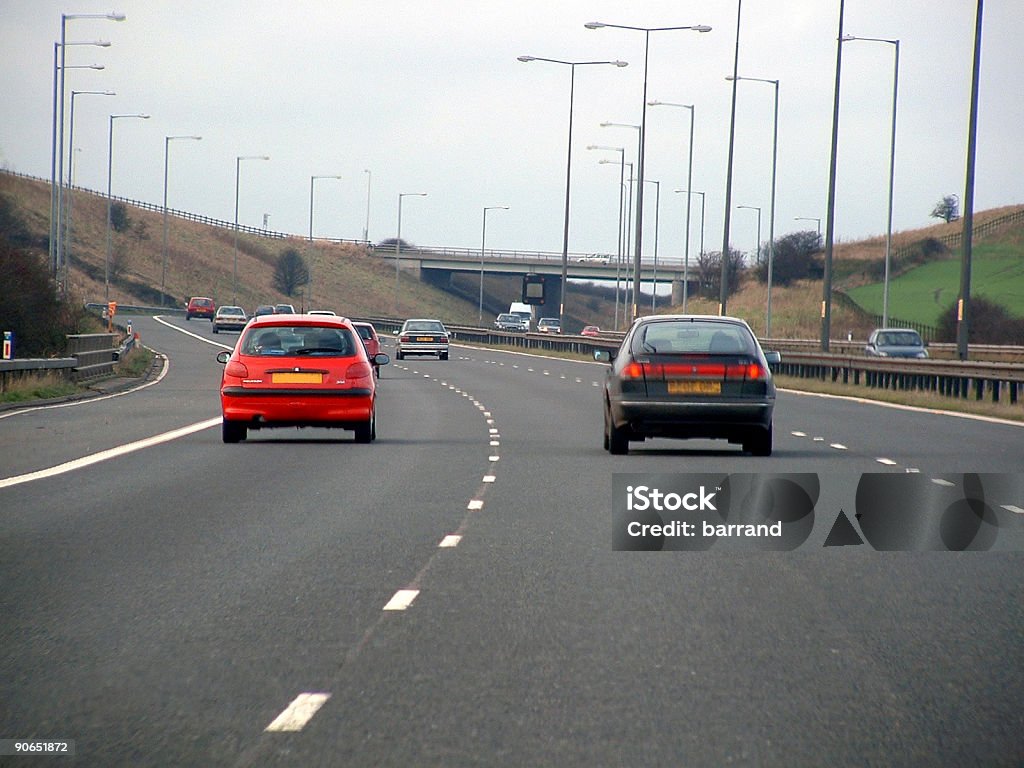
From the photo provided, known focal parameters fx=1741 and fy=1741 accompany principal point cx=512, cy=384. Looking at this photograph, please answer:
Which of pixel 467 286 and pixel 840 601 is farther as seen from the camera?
pixel 467 286

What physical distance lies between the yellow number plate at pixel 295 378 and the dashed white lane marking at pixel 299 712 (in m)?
13.9

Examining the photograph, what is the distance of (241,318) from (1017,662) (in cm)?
8225

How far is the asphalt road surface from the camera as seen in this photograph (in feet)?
20.2

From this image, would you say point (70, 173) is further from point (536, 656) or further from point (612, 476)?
point (536, 656)

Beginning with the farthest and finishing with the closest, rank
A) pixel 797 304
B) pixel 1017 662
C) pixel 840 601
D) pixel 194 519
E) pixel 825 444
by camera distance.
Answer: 1. pixel 797 304
2. pixel 825 444
3. pixel 194 519
4. pixel 840 601
5. pixel 1017 662

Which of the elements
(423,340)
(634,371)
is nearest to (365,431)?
(634,371)

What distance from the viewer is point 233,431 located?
2103 cm

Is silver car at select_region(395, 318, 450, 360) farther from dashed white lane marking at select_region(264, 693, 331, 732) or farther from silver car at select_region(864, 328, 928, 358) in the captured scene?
dashed white lane marking at select_region(264, 693, 331, 732)

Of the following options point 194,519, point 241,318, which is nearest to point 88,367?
point 194,519

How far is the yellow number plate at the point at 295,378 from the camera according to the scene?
2058 centimetres

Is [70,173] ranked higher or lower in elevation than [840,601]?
higher

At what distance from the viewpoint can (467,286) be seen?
176125 mm

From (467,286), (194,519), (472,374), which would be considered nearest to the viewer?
(194,519)

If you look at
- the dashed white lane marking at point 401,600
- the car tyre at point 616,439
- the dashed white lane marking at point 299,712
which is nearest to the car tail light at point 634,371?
the car tyre at point 616,439
